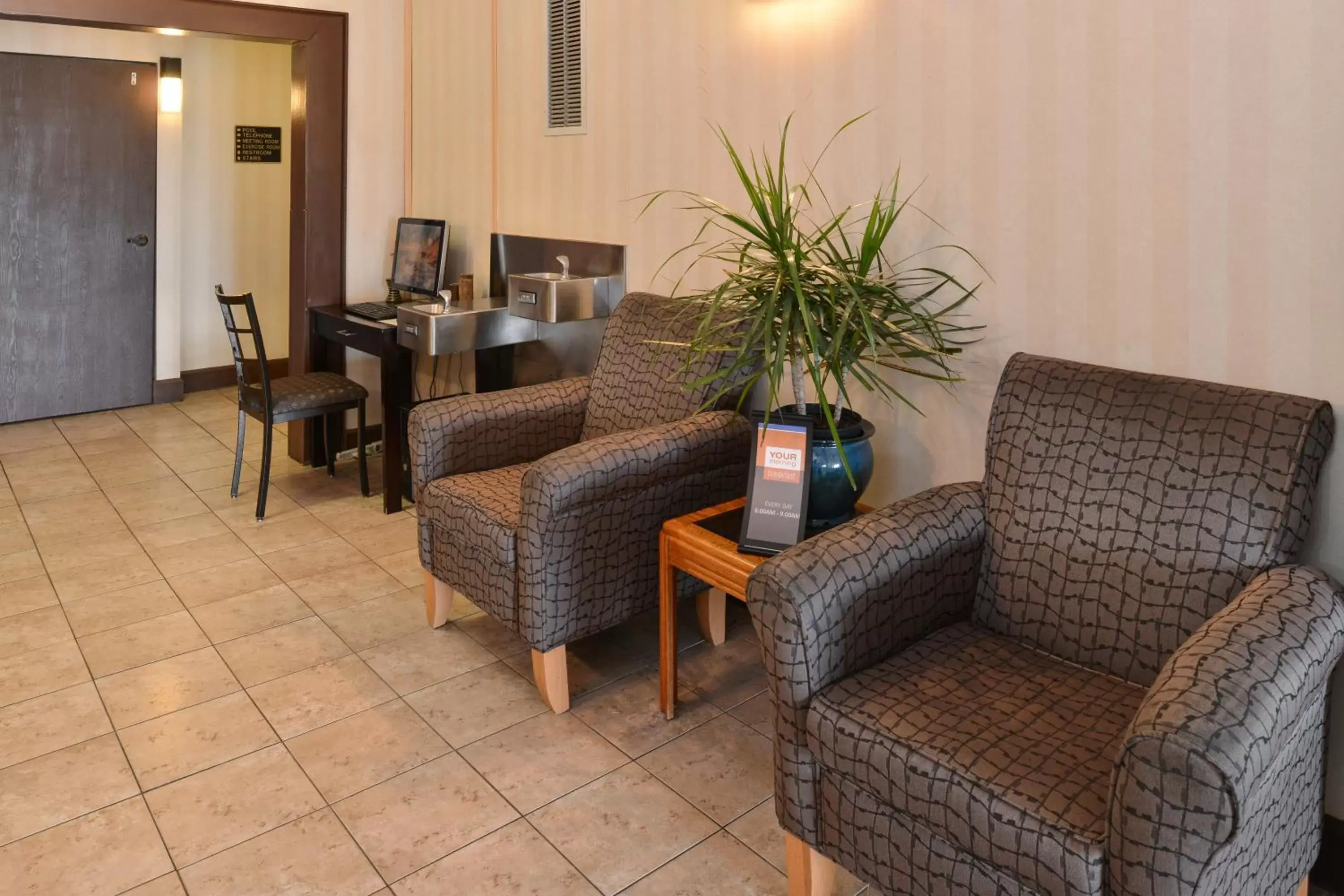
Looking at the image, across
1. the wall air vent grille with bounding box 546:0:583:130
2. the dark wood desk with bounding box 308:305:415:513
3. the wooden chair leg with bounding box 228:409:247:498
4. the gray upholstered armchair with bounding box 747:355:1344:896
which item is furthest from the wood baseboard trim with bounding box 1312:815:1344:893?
the wooden chair leg with bounding box 228:409:247:498

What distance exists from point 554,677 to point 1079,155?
1721 millimetres

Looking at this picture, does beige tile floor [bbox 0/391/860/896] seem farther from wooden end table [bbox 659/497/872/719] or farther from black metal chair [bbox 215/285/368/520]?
black metal chair [bbox 215/285/368/520]

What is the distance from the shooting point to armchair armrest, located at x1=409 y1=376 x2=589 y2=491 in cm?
292

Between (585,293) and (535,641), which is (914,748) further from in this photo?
(585,293)

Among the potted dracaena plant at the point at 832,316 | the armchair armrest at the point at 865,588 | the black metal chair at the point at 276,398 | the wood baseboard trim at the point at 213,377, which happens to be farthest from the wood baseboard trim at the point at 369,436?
the armchair armrest at the point at 865,588

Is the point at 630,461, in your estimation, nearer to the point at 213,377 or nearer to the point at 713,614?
the point at 713,614

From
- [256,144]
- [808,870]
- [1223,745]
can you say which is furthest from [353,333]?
[1223,745]

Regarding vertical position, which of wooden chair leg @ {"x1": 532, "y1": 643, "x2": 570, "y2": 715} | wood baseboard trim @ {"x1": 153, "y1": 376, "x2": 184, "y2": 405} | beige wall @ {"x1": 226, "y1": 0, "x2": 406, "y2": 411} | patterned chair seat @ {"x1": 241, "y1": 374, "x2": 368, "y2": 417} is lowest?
wooden chair leg @ {"x1": 532, "y1": 643, "x2": 570, "y2": 715}

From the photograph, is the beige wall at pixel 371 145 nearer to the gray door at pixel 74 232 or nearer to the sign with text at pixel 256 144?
the gray door at pixel 74 232

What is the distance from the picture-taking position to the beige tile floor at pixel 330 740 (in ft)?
6.50

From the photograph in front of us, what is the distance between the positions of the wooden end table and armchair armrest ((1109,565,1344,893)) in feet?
2.96

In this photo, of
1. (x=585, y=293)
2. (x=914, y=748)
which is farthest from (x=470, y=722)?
(x=585, y=293)

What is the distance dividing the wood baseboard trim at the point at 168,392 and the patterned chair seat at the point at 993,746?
5.17 m

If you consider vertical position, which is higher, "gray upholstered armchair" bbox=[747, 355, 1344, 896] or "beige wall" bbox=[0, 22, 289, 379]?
"beige wall" bbox=[0, 22, 289, 379]
